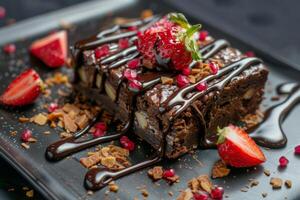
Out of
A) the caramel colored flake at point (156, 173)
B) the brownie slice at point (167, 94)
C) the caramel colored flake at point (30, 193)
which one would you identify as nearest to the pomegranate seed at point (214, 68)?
the brownie slice at point (167, 94)

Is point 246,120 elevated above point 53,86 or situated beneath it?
situated beneath

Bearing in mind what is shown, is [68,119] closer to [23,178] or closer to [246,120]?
[23,178]

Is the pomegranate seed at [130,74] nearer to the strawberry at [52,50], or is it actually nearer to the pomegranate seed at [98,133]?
the pomegranate seed at [98,133]

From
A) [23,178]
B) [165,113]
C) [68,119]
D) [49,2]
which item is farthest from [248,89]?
[49,2]

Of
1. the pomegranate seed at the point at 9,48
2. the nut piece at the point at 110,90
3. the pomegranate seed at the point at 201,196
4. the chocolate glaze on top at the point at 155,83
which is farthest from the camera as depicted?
the pomegranate seed at the point at 9,48

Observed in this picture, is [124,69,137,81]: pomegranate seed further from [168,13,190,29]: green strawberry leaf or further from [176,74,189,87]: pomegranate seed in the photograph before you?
[168,13,190,29]: green strawberry leaf

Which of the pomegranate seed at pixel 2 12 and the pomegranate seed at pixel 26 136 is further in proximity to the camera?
the pomegranate seed at pixel 2 12

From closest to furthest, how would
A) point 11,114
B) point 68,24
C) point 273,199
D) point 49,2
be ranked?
point 273,199 → point 11,114 → point 68,24 → point 49,2
